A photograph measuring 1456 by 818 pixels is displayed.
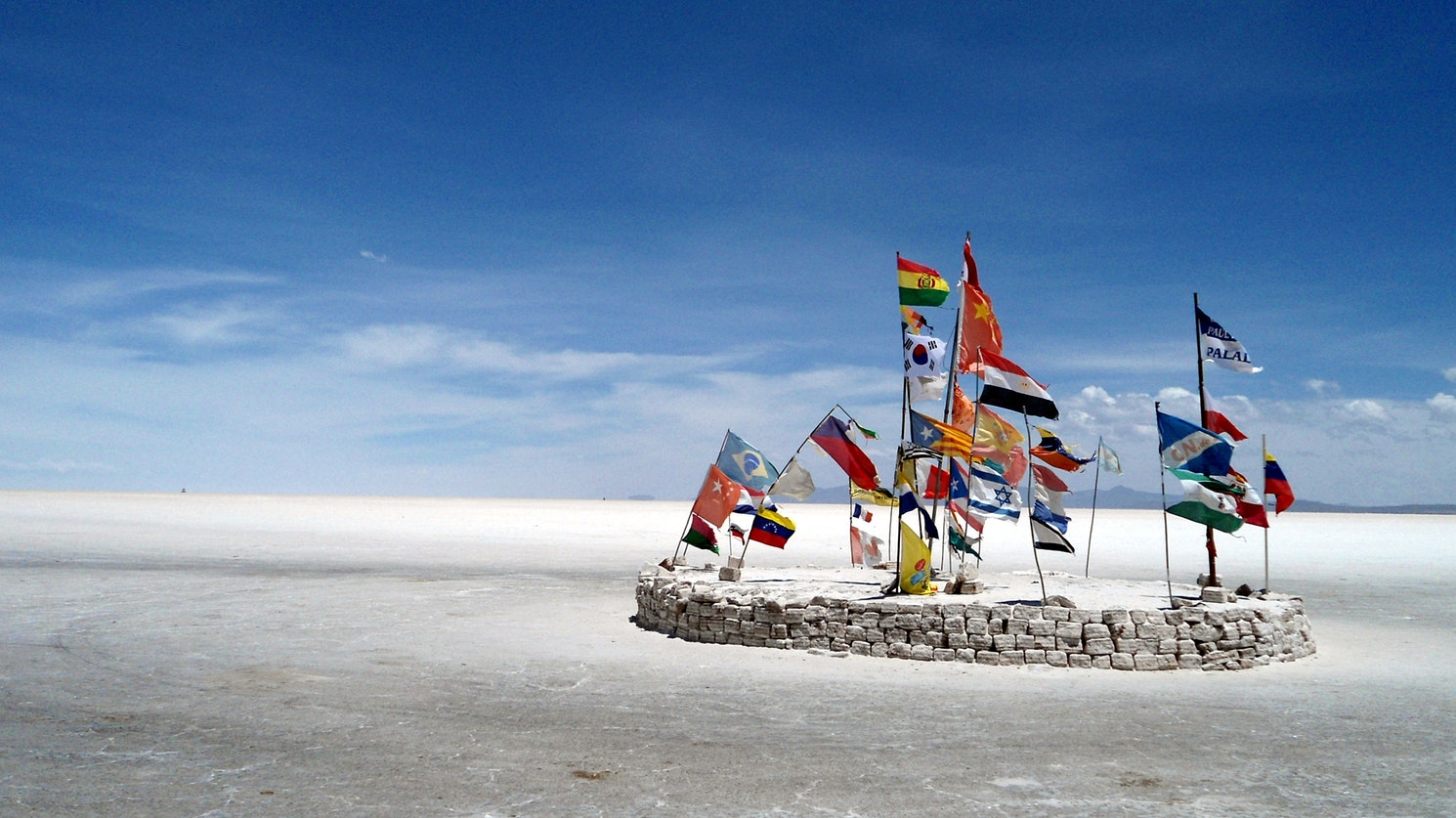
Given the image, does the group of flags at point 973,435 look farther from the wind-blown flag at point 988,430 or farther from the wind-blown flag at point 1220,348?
the wind-blown flag at point 1220,348

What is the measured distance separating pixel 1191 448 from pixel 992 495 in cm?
379

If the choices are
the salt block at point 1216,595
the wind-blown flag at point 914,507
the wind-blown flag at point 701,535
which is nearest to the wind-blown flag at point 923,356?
the wind-blown flag at point 914,507

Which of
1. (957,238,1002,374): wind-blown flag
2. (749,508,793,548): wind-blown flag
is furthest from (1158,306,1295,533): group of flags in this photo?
(749,508,793,548): wind-blown flag

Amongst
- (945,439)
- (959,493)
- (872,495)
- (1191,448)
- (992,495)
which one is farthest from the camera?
(872,495)

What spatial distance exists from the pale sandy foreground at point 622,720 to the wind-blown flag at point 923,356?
5.40 metres

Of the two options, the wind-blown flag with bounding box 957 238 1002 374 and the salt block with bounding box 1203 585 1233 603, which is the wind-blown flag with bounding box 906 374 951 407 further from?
the salt block with bounding box 1203 585 1233 603

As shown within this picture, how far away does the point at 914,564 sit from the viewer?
50.5ft

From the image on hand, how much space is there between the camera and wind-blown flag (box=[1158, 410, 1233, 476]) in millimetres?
14766

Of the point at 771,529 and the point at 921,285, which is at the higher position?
the point at 921,285

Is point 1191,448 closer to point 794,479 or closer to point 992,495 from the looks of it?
point 992,495

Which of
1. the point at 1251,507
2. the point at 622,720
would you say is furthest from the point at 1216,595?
the point at 622,720

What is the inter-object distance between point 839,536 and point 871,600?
34.0 m

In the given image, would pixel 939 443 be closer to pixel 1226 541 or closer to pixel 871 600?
pixel 871 600

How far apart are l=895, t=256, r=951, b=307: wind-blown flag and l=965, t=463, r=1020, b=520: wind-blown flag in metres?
3.26
